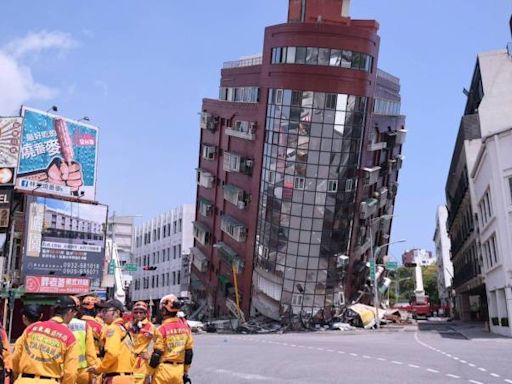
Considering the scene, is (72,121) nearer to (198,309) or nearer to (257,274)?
(257,274)

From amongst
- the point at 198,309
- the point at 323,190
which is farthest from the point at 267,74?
the point at 198,309

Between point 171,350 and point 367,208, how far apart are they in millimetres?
47870

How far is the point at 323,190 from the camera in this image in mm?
50656

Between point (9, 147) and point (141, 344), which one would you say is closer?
point (141, 344)

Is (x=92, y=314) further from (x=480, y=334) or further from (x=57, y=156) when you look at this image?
(x=57, y=156)

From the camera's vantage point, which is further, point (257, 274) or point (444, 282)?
point (444, 282)

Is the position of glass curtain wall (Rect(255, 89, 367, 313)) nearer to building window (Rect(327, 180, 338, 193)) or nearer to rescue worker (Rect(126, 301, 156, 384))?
building window (Rect(327, 180, 338, 193))

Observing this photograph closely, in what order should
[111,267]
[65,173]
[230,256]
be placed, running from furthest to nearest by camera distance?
[230,256]
[111,267]
[65,173]

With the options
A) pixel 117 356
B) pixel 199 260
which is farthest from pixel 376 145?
pixel 117 356

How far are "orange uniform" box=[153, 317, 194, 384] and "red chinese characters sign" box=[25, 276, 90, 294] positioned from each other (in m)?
32.4

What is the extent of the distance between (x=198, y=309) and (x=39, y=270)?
2996cm

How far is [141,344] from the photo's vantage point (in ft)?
31.1

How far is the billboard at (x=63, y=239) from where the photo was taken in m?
39.3

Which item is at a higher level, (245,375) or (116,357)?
(116,357)
